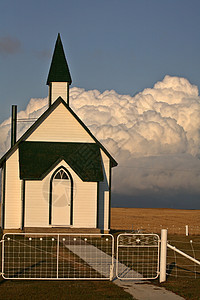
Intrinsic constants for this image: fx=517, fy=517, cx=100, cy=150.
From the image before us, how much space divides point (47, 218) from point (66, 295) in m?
16.7

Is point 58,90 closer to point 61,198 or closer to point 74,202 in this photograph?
point 61,198

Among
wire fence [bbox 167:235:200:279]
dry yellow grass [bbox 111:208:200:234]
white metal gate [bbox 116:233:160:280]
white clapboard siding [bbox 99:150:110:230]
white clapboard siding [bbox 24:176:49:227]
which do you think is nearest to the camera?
white metal gate [bbox 116:233:160:280]

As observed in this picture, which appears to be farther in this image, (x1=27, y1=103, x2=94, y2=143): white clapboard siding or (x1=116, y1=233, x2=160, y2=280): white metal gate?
(x1=27, y1=103, x2=94, y2=143): white clapboard siding

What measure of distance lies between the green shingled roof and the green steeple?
4.38 meters

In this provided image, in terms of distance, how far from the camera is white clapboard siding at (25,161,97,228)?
28.1 m

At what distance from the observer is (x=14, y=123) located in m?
32.3

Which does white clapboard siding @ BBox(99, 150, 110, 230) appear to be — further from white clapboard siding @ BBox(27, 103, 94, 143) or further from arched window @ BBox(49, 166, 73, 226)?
arched window @ BBox(49, 166, 73, 226)

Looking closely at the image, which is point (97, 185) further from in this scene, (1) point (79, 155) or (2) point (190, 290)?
(2) point (190, 290)

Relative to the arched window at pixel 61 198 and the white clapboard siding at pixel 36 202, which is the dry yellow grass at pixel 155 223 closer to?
the arched window at pixel 61 198

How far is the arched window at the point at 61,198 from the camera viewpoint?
28.2 meters

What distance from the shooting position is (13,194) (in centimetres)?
2952

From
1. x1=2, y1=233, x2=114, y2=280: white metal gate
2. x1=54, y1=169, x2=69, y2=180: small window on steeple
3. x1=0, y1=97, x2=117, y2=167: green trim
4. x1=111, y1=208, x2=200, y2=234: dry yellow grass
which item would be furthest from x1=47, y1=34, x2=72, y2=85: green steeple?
x1=2, y1=233, x2=114, y2=280: white metal gate

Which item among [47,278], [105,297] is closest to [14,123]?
[47,278]

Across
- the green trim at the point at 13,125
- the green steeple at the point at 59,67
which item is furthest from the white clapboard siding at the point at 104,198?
the green trim at the point at 13,125
